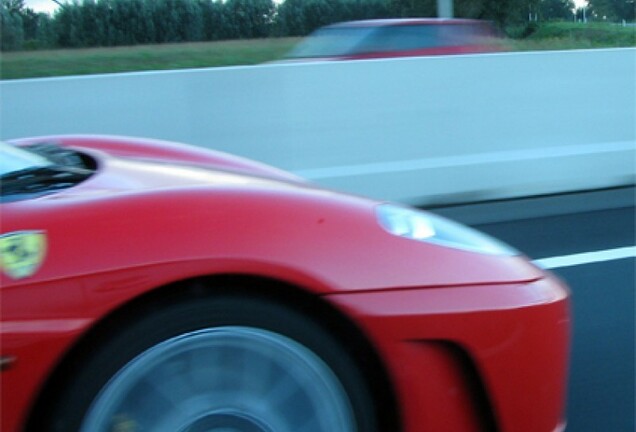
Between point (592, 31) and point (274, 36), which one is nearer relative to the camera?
point (274, 36)

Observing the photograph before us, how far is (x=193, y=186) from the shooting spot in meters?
2.53

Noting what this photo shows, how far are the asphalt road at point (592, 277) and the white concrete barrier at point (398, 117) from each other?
34 centimetres

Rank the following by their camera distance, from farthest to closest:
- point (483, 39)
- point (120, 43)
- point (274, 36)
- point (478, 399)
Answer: point (274, 36) → point (120, 43) → point (483, 39) → point (478, 399)

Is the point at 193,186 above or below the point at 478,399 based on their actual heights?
above

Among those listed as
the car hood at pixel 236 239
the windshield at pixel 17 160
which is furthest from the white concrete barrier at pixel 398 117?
the car hood at pixel 236 239

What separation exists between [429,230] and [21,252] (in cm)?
120

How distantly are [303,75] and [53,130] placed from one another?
6.54 ft

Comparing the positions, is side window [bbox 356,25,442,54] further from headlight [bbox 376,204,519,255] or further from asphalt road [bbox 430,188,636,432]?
headlight [bbox 376,204,519,255]

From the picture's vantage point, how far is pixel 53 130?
627 centimetres

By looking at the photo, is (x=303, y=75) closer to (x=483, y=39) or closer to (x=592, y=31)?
(x=483, y=39)

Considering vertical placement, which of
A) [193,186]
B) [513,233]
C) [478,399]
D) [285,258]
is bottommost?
[513,233]

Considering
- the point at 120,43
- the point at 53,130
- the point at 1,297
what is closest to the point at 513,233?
the point at 53,130

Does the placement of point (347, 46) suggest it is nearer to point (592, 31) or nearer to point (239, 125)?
point (239, 125)

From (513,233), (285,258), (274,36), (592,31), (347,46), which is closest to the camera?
(285,258)
